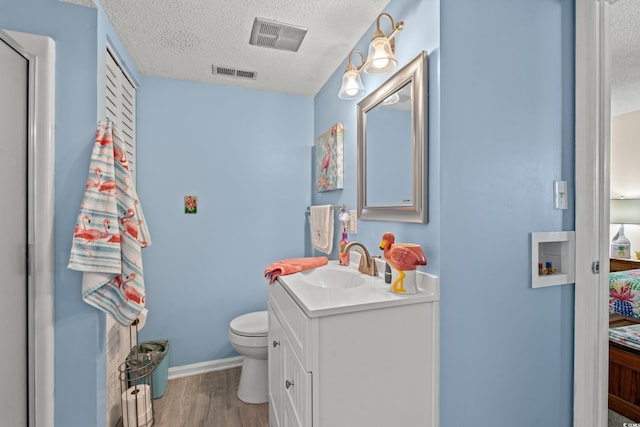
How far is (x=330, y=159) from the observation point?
217 cm

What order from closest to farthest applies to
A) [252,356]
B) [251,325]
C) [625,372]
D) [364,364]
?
1. [364,364]
2. [625,372]
3. [252,356]
4. [251,325]

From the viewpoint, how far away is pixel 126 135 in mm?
2008

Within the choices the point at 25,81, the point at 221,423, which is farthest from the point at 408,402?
the point at 25,81

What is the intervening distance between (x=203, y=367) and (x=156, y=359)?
0.48 metres

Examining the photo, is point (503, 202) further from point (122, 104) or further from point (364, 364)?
point (122, 104)

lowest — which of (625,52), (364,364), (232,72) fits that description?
(364,364)

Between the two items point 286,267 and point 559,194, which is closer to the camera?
point 559,194

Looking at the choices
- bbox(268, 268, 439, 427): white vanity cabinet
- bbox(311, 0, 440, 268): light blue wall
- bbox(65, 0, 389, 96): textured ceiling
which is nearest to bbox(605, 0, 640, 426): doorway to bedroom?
bbox(311, 0, 440, 268): light blue wall

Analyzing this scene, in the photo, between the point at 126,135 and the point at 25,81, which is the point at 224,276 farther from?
the point at 25,81

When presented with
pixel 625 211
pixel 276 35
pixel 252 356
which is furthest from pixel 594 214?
pixel 625 211

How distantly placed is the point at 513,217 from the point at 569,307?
547mm

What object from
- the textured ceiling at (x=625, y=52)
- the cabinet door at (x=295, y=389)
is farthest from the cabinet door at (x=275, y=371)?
the textured ceiling at (x=625, y=52)

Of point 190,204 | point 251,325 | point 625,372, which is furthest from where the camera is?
point 190,204

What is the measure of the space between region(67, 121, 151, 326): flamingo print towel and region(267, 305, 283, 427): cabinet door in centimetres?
63
